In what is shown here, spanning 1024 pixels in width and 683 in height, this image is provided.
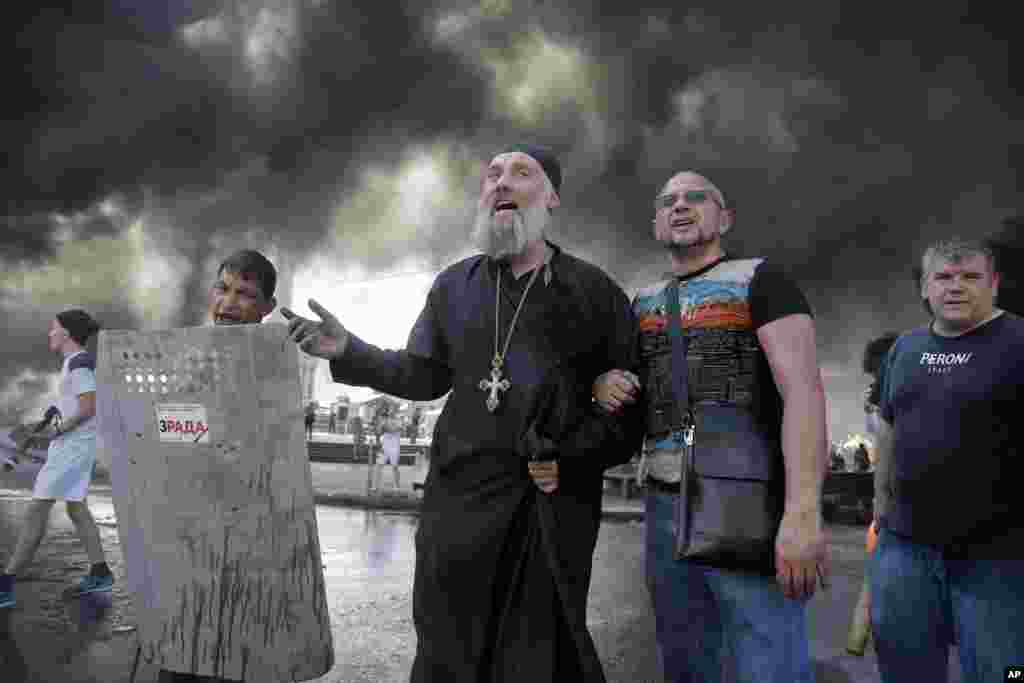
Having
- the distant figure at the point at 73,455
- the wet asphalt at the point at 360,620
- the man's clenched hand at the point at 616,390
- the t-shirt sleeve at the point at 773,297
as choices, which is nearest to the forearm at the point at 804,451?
the t-shirt sleeve at the point at 773,297

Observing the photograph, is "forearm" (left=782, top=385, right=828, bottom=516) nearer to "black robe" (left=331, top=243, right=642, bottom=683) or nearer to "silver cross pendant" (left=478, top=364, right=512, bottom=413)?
"black robe" (left=331, top=243, right=642, bottom=683)

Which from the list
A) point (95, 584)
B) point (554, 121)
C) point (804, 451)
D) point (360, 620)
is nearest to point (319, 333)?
point (804, 451)

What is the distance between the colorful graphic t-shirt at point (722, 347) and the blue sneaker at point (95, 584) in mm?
3543

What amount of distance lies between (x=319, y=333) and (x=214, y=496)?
1.25ft

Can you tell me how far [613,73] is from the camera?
22.8 metres

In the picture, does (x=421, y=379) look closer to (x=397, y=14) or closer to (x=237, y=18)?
(x=237, y=18)

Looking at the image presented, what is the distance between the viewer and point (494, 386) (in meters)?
1.45

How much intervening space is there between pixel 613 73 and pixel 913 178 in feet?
29.6

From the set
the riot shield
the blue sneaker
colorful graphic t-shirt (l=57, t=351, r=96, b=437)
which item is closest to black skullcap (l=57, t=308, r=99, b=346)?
colorful graphic t-shirt (l=57, t=351, r=96, b=437)

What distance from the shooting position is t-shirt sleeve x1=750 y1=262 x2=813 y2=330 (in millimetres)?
1363

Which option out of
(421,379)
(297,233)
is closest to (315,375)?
(297,233)

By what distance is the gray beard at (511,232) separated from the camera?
157 cm

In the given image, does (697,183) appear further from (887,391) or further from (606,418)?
(887,391)

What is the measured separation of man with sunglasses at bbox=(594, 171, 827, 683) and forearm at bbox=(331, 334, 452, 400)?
39 centimetres
